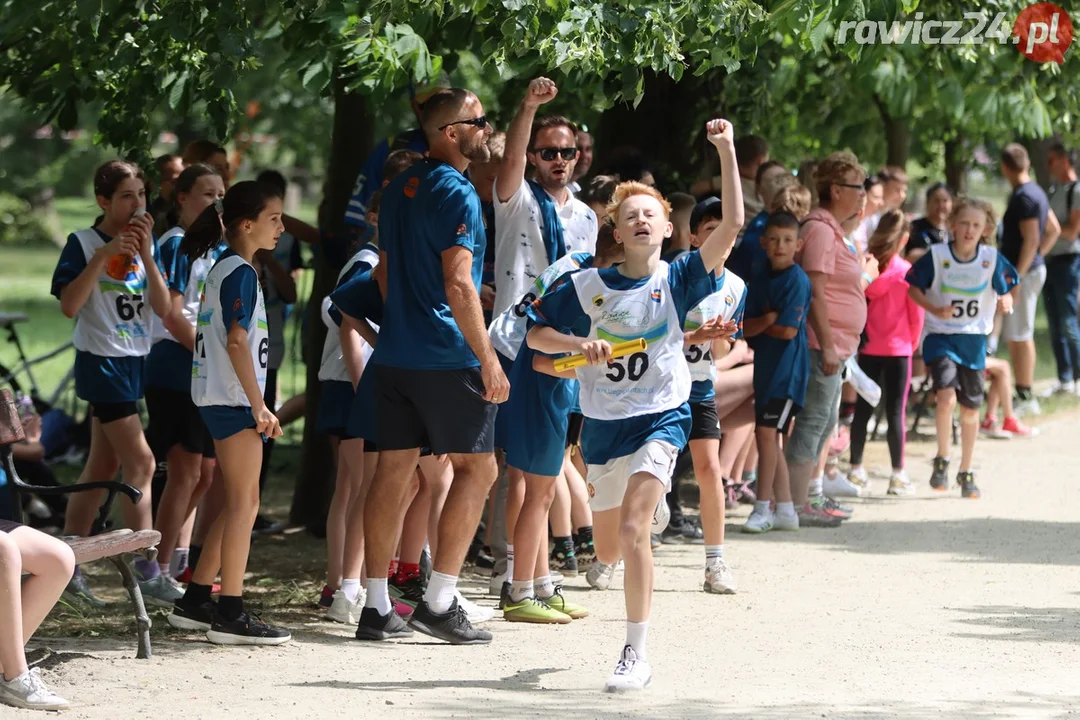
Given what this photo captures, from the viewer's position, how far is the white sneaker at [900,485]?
34.2ft

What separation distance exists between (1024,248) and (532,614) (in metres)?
8.24

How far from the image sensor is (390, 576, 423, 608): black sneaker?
7121 mm

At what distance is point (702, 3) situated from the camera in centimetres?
660

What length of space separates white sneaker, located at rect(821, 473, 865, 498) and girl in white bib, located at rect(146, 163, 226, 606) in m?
4.48

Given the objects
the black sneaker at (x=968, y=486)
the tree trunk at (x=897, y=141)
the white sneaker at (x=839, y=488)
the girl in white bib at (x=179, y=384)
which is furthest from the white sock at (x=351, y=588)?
the tree trunk at (x=897, y=141)

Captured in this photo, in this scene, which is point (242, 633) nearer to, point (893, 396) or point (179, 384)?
point (179, 384)

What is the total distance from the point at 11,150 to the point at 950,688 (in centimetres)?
4101

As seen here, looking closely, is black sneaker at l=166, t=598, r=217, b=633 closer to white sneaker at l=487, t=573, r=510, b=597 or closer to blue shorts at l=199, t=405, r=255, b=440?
blue shorts at l=199, t=405, r=255, b=440

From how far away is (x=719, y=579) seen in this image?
7484 millimetres

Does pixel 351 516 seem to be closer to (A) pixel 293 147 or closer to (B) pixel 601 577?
(B) pixel 601 577

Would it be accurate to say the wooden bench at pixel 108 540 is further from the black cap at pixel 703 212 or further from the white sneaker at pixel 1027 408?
the white sneaker at pixel 1027 408

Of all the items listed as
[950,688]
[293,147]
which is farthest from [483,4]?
[293,147]

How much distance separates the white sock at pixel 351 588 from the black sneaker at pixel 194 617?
0.64 m

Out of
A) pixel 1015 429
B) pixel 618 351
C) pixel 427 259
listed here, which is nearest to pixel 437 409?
pixel 427 259
